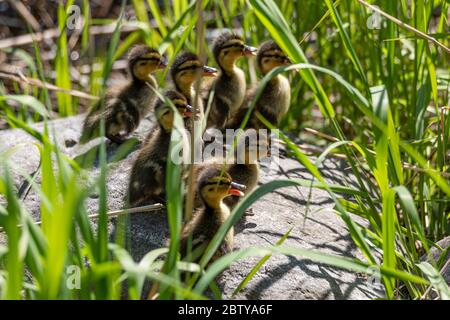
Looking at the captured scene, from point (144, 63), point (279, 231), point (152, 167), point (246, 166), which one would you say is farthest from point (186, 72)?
point (279, 231)

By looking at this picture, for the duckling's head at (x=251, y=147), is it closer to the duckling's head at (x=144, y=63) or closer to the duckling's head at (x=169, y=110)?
the duckling's head at (x=169, y=110)

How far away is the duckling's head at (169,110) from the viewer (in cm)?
316

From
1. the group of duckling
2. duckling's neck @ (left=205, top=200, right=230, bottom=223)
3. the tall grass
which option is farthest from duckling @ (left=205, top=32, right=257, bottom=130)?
duckling's neck @ (left=205, top=200, right=230, bottom=223)

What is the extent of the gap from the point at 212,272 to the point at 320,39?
261 centimetres

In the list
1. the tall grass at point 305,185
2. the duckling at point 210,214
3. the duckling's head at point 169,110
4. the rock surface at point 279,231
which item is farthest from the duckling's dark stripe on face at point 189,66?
the duckling at point 210,214

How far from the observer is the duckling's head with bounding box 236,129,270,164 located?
10.9 feet

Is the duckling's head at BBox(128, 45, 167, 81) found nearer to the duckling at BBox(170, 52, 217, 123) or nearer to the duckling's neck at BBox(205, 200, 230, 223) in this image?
the duckling at BBox(170, 52, 217, 123)

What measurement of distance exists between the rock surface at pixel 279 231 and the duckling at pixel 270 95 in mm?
237

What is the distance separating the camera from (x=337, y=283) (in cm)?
271

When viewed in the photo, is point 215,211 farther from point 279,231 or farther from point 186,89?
point 186,89

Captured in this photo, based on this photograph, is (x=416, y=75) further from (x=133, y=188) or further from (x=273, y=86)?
(x=133, y=188)

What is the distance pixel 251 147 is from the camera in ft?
11.0

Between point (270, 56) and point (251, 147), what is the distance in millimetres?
758
